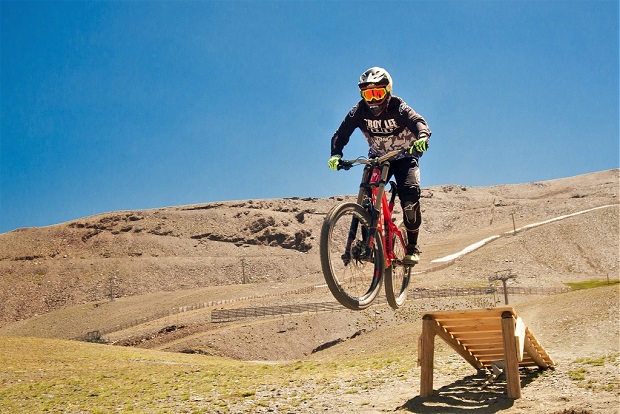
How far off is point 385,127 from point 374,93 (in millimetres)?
790

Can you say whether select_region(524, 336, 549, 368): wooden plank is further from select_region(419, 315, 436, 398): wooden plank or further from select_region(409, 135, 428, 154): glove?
select_region(409, 135, 428, 154): glove

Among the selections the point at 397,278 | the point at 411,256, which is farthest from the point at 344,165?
the point at 397,278

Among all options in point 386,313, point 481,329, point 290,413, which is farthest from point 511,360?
point 386,313

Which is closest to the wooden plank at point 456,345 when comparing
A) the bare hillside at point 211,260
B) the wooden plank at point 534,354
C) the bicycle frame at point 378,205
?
the wooden plank at point 534,354

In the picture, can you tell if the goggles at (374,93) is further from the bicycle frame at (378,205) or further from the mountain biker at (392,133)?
the bicycle frame at (378,205)

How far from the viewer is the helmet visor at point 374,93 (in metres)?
12.3

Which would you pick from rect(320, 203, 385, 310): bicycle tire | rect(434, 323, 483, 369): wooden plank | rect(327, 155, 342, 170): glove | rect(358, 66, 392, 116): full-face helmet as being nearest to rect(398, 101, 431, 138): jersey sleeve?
rect(358, 66, 392, 116): full-face helmet

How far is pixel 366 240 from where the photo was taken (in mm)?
11859

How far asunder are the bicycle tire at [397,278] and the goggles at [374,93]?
2.59 meters

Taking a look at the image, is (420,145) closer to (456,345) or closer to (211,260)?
(456,345)

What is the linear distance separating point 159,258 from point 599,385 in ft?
523

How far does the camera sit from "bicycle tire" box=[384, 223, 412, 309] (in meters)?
12.8

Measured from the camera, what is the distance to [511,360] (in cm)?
2275

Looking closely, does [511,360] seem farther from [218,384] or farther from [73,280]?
[73,280]
